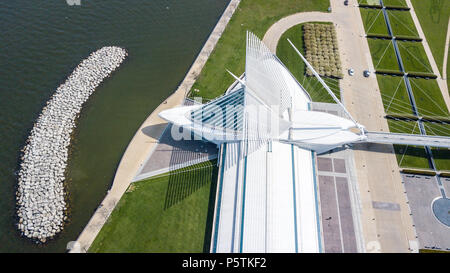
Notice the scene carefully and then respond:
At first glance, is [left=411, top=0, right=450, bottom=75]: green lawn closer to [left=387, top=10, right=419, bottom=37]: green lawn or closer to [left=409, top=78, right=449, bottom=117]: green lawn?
[left=387, top=10, right=419, bottom=37]: green lawn

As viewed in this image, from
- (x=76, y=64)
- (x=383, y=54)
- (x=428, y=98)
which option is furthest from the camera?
(x=383, y=54)

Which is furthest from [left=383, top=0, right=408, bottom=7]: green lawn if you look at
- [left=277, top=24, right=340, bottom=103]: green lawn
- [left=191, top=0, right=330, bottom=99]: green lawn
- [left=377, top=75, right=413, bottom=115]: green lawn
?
[left=277, top=24, right=340, bottom=103]: green lawn

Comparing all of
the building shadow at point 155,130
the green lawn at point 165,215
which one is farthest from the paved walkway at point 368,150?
the building shadow at point 155,130

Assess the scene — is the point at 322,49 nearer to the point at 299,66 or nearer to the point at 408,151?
the point at 299,66

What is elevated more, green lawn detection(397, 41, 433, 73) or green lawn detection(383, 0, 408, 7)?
green lawn detection(383, 0, 408, 7)

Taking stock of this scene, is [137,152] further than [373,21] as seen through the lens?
No

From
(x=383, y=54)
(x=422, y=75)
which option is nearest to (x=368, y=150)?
(x=422, y=75)

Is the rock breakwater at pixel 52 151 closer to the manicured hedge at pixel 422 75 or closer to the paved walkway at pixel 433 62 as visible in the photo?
the manicured hedge at pixel 422 75
